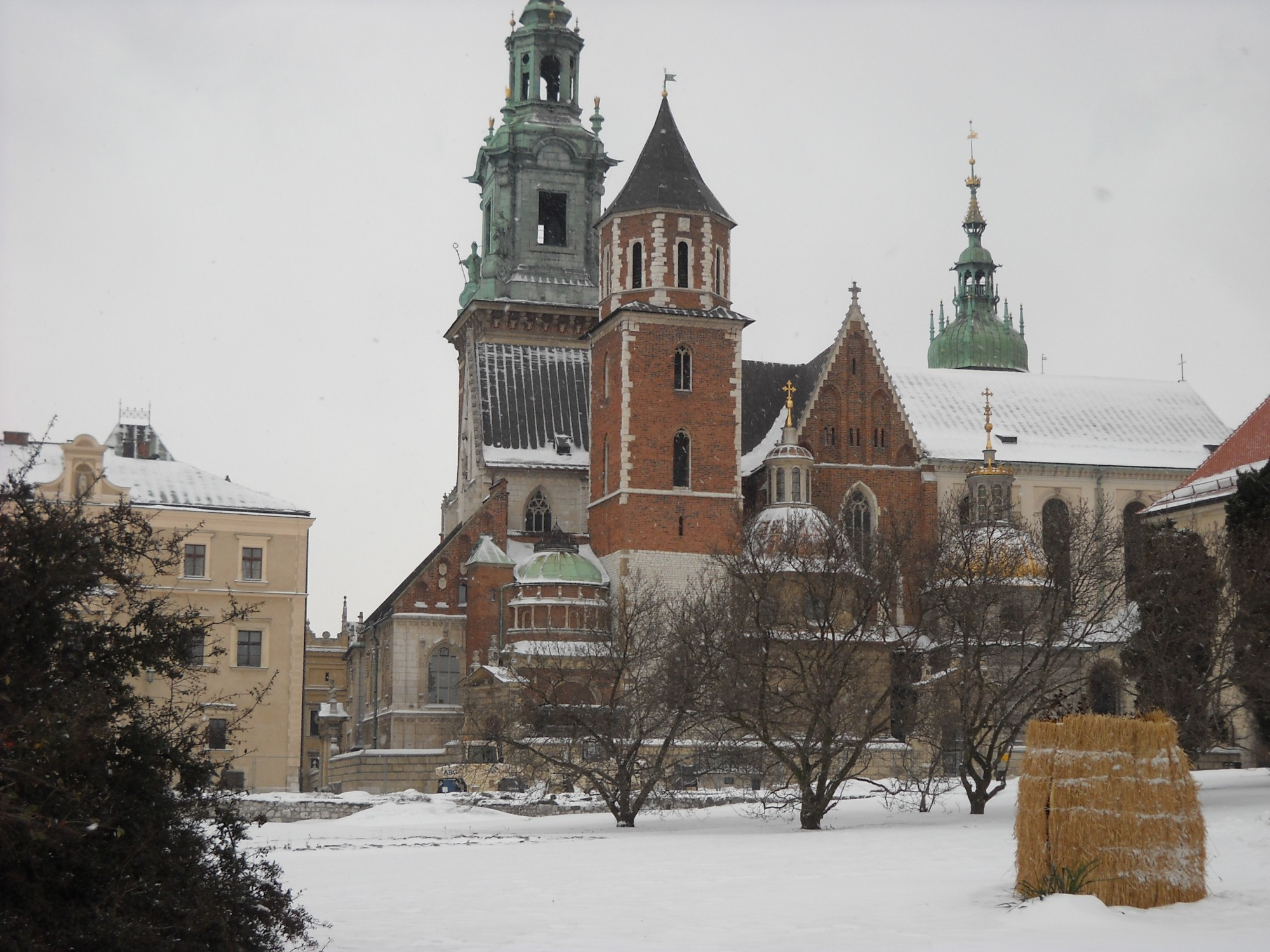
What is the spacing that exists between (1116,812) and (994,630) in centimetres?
2138

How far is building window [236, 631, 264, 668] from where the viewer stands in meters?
58.0

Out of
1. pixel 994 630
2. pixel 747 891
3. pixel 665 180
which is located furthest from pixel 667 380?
pixel 747 891

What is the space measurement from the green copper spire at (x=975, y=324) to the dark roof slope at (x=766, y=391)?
79.6 feet

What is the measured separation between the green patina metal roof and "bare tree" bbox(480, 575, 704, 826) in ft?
42.2

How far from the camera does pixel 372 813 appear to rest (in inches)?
1537

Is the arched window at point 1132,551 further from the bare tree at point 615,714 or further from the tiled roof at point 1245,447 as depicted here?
the bare tree at point 615,714

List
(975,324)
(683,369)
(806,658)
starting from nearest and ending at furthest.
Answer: (806,658) → (683,369) → (975,324)

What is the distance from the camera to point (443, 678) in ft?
209

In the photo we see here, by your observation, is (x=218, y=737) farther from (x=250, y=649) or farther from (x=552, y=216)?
(x=552, y=216)

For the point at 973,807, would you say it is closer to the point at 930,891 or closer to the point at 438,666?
the point at 930,891

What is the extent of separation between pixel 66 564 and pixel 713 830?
2003 cm

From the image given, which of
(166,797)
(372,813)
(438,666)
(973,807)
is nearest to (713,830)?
(973,807)

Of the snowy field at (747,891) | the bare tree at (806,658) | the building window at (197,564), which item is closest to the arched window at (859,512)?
the building window at (197,564)

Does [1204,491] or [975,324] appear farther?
[975,324]
